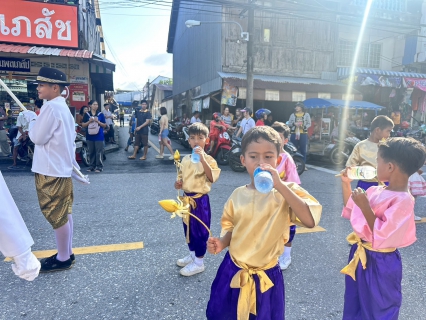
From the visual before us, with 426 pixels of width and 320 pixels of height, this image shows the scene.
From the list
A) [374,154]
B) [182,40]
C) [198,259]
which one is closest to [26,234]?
[198,259]

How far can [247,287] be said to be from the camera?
1.59 metres

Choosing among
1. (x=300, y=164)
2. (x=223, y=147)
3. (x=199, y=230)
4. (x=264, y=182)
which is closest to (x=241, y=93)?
(x=223, y=147)

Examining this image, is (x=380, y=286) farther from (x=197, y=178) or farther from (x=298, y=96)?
(x=298, y=96)

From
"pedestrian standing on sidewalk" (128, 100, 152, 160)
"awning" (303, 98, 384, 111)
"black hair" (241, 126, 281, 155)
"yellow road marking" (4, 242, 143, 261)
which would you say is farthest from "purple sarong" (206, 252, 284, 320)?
"awning" (303, 98, 384, 111)

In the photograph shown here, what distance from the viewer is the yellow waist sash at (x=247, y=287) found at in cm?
159

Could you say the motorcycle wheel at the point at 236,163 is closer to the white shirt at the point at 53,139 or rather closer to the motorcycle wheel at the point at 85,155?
the motorcycle wheel at the point at 85,155

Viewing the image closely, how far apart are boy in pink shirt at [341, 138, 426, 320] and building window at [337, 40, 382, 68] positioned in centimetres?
1653

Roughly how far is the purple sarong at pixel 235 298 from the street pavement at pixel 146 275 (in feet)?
2.56

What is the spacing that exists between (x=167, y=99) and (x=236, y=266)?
3379 centimetres

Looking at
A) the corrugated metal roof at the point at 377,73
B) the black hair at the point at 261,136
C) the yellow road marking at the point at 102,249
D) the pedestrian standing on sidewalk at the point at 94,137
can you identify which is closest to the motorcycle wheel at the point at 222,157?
the pedestrian standing on sidewalk at the point at 94,137

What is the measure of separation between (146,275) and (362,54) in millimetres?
17599

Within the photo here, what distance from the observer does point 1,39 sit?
32.3 ft

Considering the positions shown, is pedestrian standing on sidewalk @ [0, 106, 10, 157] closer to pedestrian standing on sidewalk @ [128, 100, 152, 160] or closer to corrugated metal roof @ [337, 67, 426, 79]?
pedestrian standing on sidewalk @ [128, 100, 152, 160]

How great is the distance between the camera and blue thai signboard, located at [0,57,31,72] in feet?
34.3
